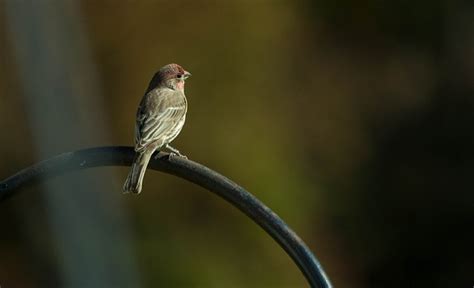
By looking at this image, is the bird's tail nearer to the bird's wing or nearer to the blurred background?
the bird's wing

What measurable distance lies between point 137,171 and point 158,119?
0.79 metres

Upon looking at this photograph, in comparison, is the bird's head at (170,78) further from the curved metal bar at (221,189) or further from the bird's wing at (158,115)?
the curved metal bar at (221,189)

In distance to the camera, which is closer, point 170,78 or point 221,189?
point 221,189

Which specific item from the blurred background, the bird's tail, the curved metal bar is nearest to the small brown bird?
Answer: the bird's tail

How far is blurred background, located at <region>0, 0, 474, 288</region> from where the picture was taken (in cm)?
634

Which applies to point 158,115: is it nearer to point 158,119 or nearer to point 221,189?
point 158,119

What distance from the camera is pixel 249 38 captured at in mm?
6883

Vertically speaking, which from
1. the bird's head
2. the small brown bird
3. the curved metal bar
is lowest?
the curved metal bar

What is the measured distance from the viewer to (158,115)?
14.8ft

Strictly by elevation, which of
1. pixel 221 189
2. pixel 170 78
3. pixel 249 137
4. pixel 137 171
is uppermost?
pixel 170 78

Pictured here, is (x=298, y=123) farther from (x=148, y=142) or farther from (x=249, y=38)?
(x=148, y=142)

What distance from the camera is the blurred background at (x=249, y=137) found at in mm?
6336

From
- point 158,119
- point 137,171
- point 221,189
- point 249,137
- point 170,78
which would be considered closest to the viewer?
point 221,189

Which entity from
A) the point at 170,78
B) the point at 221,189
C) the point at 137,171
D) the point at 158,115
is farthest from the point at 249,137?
the point at 221,189
